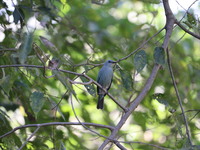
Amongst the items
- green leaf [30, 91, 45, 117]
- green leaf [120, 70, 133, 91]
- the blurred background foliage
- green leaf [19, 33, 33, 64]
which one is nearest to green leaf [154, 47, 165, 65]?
the blurred background foliage

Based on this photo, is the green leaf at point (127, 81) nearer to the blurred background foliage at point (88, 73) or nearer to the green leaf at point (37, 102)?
the blurred background foliage at point (88, 73)

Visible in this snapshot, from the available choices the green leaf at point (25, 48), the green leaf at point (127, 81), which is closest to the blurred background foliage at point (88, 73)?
the green leaf at point (127, 81)

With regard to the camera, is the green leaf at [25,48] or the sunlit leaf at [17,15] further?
the sunlit leaf at [17,15]

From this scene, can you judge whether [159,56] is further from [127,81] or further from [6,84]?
[6,84]

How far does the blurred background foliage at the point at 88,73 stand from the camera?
310cm

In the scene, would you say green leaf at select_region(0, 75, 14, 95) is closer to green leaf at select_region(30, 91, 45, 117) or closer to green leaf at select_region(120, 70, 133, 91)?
green leaf at select_region(30, 91, 45, 117)

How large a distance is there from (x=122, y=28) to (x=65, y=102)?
1.88m

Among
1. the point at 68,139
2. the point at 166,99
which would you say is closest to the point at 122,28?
the point at 68,139

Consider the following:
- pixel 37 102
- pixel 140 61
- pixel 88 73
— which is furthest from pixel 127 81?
pixel 88 73

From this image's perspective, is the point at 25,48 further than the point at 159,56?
No

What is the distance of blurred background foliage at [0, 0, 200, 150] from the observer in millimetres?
3104

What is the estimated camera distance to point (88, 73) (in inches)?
179

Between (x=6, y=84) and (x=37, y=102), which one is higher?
(x=6, y=84)

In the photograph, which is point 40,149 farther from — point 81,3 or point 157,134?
point 157,134
